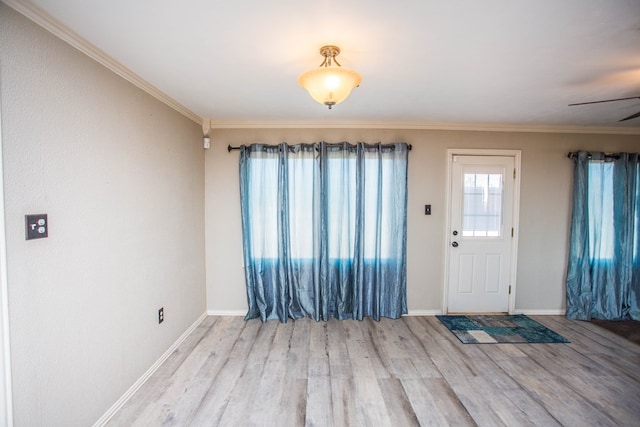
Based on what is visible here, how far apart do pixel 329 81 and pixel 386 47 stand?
1.54 feet

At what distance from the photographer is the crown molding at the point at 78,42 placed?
1.35 m

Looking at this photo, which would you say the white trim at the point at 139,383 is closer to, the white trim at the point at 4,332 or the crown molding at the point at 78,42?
the white trim at the point at 4,332

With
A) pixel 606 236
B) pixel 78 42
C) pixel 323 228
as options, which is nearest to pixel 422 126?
pixel 323 228

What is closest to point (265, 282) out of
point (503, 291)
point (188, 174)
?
point (188, 174)

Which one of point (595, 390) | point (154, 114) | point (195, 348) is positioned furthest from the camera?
point (195, 348)

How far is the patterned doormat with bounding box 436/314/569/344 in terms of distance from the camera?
2.96 m

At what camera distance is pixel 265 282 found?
346cm

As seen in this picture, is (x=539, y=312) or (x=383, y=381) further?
(x=539, y=312)

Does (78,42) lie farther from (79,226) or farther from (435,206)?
(435,206)

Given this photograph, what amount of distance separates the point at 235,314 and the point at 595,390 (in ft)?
11.4

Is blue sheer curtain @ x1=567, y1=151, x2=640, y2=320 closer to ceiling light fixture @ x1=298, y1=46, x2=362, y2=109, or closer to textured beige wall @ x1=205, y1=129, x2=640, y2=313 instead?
textured beige wall @ x1=205, y1=129, x2=640, y2=313

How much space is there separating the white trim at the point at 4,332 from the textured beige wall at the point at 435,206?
224 centimetres

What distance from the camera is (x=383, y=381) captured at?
2.28m

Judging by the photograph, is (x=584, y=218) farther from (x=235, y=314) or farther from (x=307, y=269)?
(x=235, y=314)
